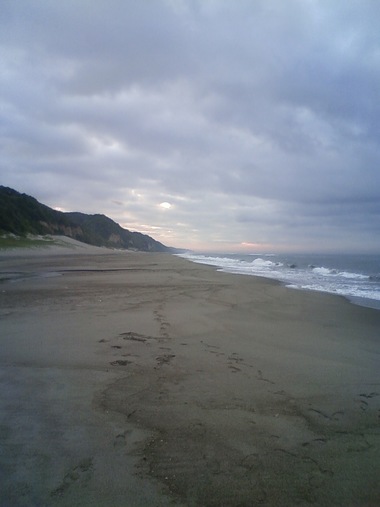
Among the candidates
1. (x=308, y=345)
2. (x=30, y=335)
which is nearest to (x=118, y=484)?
(x=30, y=335)

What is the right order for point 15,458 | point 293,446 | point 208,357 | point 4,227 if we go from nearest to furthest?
1. point 15,458
2. point 293,446
3. point 208,357
4. point 4,227

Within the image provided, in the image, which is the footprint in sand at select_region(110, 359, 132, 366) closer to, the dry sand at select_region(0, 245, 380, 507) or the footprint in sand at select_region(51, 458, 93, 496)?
the dry sand at select_region(0, 245, 380, 507)

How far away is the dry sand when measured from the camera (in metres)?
2.86

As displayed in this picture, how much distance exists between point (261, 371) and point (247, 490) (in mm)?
2885

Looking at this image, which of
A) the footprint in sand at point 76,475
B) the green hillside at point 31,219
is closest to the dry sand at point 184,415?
the footprint in sand at point 76,475

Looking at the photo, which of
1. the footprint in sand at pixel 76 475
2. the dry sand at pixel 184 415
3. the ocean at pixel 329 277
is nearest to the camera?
the footprint in sand at pixel 76 475

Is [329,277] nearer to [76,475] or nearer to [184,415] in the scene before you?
[184,415]

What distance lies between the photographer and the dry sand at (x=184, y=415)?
9.38 ft

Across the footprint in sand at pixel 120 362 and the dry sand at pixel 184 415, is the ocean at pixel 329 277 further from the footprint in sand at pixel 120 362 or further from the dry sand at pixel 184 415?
the footprint in sand at pixel 120 362

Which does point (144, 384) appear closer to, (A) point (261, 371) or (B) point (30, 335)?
(A) point (261, 371)

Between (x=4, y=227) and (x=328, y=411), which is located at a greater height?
(x=4, y=227)

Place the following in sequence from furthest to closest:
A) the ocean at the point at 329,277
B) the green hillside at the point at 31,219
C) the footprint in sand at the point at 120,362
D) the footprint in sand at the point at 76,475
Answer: the green hillside at the point at 31,219 → the ocean at the point at 329,277 → the footprint in sand at the point at 120,362 → the footprint in sand at the point at 76,475

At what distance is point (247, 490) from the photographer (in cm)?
284

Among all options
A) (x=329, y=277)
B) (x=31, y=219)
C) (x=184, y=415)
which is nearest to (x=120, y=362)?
(x=184, y=415)
